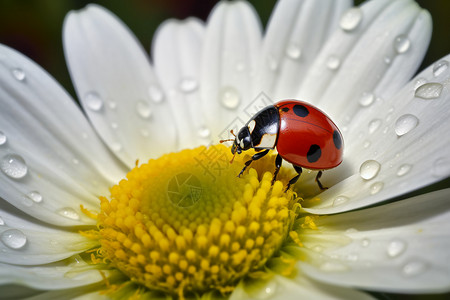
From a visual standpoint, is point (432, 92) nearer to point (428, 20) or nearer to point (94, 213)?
point (428, 20)

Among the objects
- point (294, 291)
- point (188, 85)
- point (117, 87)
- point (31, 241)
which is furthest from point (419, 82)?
point (31, 241)

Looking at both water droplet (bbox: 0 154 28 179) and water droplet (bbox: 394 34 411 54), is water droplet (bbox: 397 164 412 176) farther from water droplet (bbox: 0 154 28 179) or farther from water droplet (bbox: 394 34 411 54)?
water droplet (bbox: 0 154 28 179)

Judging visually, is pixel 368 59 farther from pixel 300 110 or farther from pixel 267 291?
pixel 267 291

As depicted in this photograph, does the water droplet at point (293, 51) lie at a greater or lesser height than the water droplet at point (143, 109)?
greater

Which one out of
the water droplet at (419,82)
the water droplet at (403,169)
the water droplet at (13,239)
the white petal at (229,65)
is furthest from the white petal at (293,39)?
the water droplet at (13,239)

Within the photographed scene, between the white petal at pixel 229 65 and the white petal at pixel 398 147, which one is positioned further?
the white petal at pixel 229 65

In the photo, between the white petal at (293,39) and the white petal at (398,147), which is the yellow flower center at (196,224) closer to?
the white petal at (398,147)
